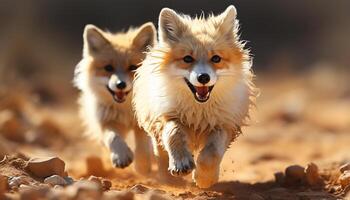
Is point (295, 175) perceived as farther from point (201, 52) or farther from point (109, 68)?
point (109, 68)

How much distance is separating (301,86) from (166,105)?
40.9ft

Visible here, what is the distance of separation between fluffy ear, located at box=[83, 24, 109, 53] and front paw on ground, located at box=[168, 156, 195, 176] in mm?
2876

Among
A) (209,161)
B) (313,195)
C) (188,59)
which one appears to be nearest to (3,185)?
(209,161)

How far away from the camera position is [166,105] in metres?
7.88

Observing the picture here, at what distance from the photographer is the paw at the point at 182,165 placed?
23.7ft

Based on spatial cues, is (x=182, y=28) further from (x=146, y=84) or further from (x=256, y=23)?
(x=256, y=23)

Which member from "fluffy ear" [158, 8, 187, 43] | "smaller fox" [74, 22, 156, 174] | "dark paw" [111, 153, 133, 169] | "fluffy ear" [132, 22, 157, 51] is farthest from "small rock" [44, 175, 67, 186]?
"fluffy ear" [132, 22, 157, 51]

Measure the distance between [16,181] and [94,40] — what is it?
11.0 feet

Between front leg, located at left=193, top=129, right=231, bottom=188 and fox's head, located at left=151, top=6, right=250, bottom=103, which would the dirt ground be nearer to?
front leg, located at left=193, top=129, right=231, bottom=188

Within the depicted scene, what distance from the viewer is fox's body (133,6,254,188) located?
24.6 ft

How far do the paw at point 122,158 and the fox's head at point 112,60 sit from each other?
0.75 meters

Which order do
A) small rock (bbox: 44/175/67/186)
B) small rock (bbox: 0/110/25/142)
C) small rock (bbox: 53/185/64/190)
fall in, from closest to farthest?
small rock (bbox: 53/185/64/190) < small rock (bbox: 44/175/67/186) < small rock (bbox: 0/110/25/142)

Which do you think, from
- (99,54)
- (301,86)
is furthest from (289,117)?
(99,54)

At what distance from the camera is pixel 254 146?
13.1 meters
